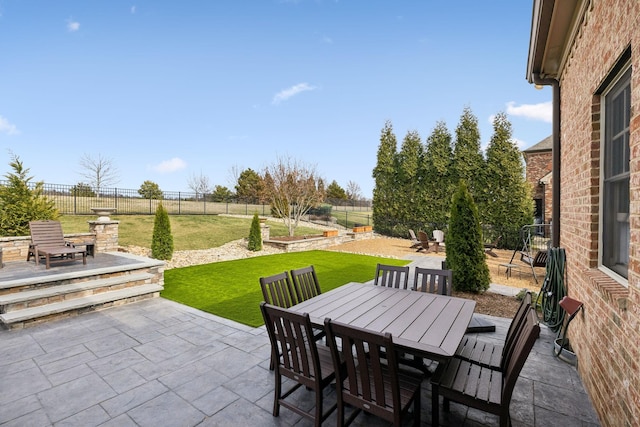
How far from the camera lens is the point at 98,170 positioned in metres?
25.4

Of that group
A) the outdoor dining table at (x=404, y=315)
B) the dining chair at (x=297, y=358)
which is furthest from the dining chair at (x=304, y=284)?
the dining chair at (x=297, y=358)

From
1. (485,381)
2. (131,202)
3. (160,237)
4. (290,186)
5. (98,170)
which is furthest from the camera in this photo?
(98,170)

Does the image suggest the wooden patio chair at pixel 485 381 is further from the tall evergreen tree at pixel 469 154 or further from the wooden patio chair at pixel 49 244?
the tall evergreen tree at pixel 469 154

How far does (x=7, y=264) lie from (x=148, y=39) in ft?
24.5

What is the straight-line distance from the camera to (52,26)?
25.1ft

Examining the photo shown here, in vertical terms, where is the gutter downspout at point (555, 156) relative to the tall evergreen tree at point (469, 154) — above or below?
below

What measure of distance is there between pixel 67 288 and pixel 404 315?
17.7 feet

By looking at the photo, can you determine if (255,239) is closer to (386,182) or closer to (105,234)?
(105,234)

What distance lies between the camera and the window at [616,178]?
2068 mm

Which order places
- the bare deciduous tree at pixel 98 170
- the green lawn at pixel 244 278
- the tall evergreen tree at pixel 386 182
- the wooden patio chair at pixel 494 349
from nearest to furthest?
the wooden patio chair at pixel 494 349 < the green lawn at pixel 244 278 < the tall evergreen tree at pixel 386 182 < the bare deciduous tree at pixel 98 170

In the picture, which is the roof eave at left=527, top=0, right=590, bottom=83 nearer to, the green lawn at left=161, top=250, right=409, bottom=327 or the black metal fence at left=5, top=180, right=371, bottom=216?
the green lawn at left=161, top=250, right=409, bottom=327

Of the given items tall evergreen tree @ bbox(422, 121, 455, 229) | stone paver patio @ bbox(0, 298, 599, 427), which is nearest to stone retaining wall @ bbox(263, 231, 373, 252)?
tall evergreen tree @ bbox(422, 121, 455, 229)

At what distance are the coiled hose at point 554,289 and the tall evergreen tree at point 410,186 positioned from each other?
39.8ft

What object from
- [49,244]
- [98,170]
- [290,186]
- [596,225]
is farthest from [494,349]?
[98,170]
